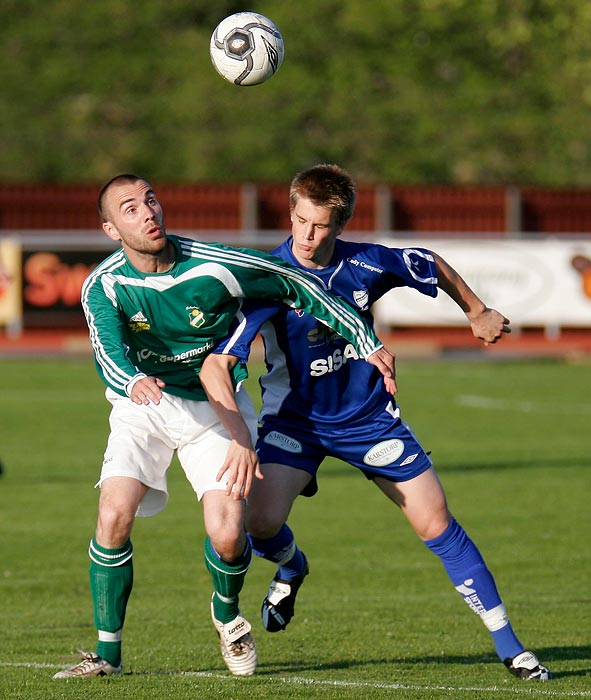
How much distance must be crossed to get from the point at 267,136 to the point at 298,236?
3243cm

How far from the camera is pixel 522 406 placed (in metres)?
18.4

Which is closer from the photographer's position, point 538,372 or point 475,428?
point 475,428

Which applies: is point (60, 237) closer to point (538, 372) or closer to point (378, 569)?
point (538, 372)

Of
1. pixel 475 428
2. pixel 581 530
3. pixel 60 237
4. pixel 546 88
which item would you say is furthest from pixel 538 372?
pixel 546 88

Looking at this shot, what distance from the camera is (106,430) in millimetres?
16234

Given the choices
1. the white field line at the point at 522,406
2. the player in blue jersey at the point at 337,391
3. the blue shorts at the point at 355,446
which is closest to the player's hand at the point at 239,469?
the player in blue jersey at the point at 337,391

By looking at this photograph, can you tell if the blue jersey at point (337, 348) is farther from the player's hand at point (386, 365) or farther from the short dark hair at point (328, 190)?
the player's hand at point (386, 365)

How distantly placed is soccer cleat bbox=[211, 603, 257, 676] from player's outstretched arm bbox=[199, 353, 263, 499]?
0.61 metres

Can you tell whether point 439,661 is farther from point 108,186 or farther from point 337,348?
point 108,186

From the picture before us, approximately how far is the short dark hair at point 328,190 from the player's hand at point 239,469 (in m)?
1.11

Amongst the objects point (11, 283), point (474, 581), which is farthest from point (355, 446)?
point (11, 283)

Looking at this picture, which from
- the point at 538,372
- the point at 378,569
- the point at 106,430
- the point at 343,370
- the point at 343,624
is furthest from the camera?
the point at 538,372

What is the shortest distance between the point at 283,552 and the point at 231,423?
1.03 m

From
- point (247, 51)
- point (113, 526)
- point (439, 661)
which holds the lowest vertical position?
point (439, 661)
